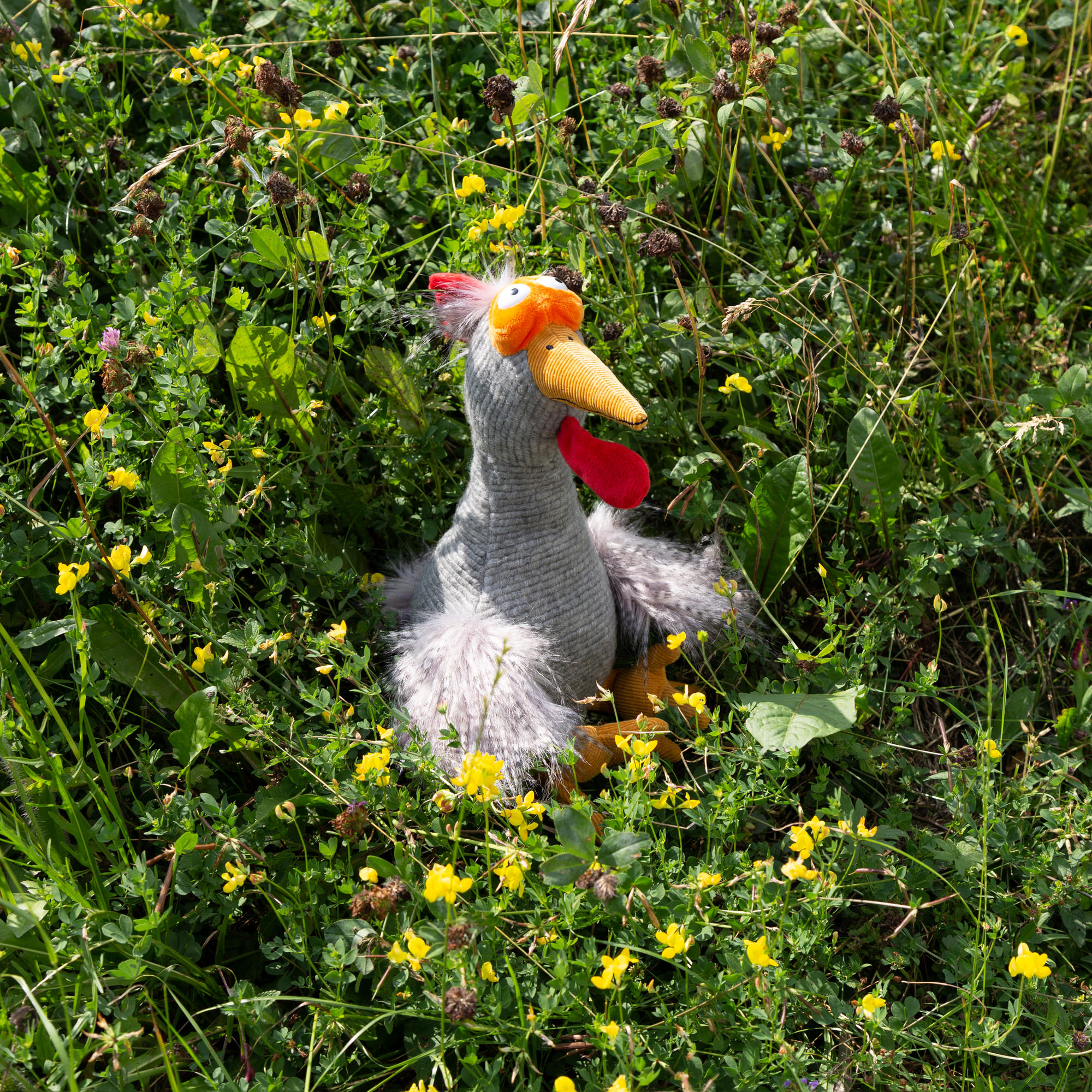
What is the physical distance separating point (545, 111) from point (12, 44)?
149 centimetres

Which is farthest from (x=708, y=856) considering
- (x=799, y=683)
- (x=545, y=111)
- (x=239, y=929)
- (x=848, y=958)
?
(x=545, y=111)

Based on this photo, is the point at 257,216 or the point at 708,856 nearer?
the point at 708,856

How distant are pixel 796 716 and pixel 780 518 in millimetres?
572

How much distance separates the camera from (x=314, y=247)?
94.3 inches

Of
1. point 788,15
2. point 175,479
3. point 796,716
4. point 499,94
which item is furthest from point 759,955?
point 788,15

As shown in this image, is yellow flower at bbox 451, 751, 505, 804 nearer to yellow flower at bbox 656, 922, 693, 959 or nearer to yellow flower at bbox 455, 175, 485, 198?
yellow flower at bbox 656, 922, 693, 959

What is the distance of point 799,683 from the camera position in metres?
2.24

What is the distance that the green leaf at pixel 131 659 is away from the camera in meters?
2.19

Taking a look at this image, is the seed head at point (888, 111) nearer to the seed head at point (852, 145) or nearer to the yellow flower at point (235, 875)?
the seed head at point (852, 145)

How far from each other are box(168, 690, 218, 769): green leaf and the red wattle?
860 millimetres

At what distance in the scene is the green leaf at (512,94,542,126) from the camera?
7.36 ft

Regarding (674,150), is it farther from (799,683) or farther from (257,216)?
(799,683)

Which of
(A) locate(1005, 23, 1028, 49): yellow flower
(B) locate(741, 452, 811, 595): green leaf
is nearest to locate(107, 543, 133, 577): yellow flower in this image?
(B) locate(741, 452, 811, 595): green leaf

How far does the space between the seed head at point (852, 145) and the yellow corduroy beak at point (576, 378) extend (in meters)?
1.02
